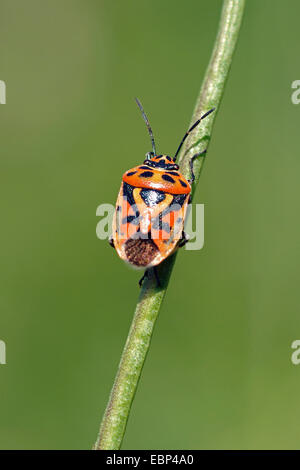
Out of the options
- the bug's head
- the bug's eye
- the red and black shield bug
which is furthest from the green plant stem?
the bug's eye

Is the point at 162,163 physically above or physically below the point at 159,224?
above

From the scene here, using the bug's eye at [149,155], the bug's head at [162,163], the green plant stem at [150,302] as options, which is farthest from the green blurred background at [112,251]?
the green plant stem at [150,302]

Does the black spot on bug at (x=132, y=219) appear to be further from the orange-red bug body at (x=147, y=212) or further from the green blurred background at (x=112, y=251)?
the green blurred background at (x=112, y=251)

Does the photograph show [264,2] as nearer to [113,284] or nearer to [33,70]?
[33,70]

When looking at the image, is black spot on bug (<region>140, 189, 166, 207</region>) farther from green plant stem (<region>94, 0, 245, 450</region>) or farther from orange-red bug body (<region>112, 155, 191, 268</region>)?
green plant stem (<region>94, 0, 245, 450</region>)

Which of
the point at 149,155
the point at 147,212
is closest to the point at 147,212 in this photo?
the point at 147,212

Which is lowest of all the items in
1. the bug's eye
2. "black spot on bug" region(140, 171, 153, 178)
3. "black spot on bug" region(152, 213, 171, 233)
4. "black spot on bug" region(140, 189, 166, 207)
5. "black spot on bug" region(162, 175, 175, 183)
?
"black spot on bug" region(152, 213, 171, 233)

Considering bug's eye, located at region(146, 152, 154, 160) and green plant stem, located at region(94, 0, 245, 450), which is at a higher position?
bug's eye, located at region(146, 152, 154, 160)

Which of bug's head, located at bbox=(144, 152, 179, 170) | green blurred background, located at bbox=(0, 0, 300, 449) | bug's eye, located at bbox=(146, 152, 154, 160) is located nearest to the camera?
bug's head, located at bbox=(144, 152, 179, 170)

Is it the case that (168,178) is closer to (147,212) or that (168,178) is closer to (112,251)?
(147,212)
